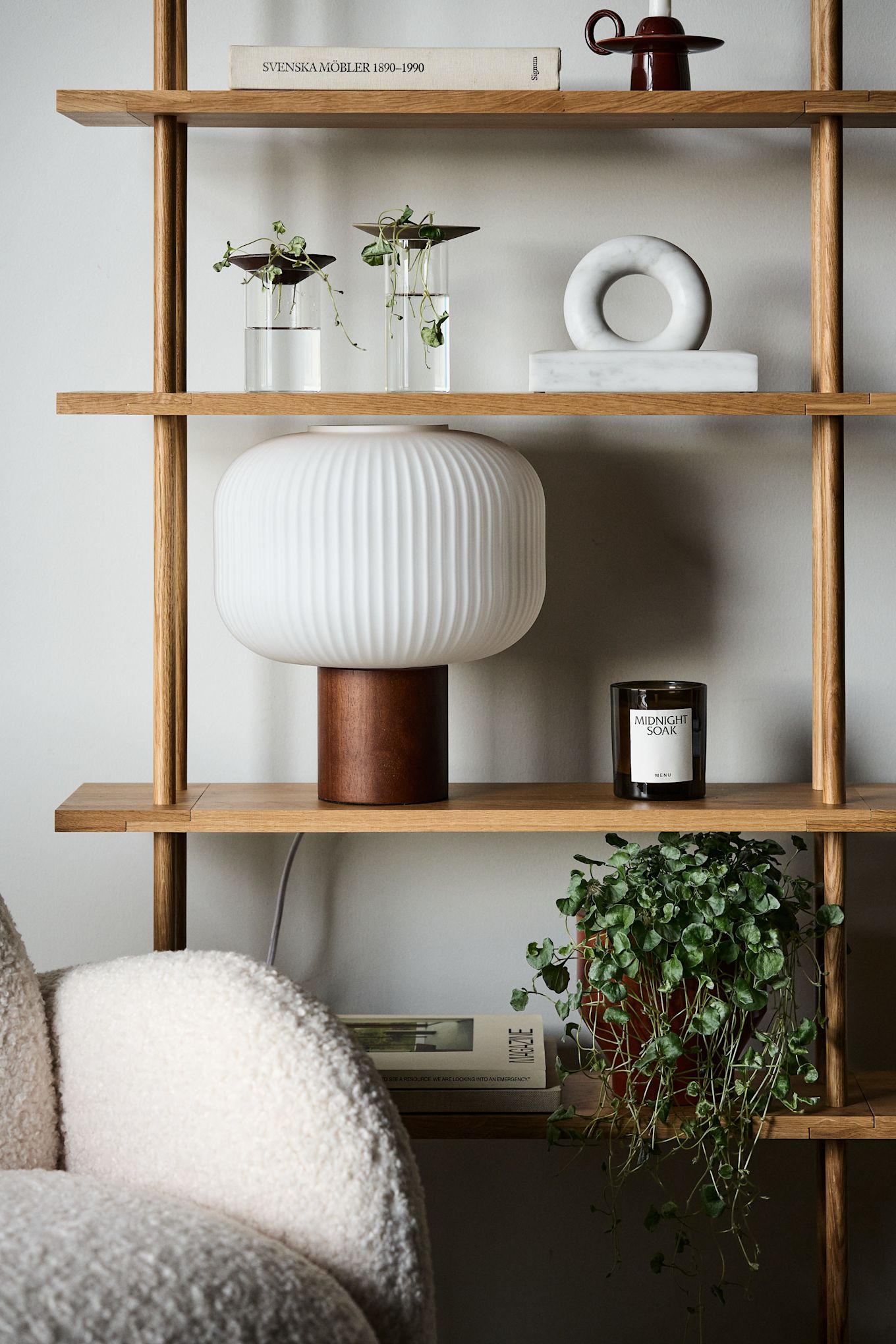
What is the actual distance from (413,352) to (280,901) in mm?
653

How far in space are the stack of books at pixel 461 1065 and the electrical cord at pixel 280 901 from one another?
130 millimetres

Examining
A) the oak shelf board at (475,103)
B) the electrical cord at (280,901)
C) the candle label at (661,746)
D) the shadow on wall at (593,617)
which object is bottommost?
the electrical cord at (280,901)

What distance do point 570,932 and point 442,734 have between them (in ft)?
1.16

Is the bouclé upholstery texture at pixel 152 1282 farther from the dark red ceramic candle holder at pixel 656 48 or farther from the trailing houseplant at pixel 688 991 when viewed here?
the dark red ceramic candle holder at pixel 656 48

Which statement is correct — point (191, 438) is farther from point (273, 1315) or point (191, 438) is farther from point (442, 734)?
point (273, 1315)

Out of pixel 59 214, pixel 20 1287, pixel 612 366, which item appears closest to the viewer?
pixel 20 1287

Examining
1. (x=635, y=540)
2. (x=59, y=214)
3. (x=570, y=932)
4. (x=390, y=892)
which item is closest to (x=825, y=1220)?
(x=570, y=932)

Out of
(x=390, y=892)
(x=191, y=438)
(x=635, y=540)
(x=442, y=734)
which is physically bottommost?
(x=390, y=892)

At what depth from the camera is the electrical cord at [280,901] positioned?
148 centimetres

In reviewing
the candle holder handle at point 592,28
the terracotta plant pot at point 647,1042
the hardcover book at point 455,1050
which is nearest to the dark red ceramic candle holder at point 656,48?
the candle holder handle at point 592,28

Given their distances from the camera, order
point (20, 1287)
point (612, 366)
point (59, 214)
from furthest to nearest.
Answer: point (59, 214) → point (612, 366) → point (20, 1287)

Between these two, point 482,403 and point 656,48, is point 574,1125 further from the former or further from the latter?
point 656,48

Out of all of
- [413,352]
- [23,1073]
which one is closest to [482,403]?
[413,352]

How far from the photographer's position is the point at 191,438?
1509 mm
